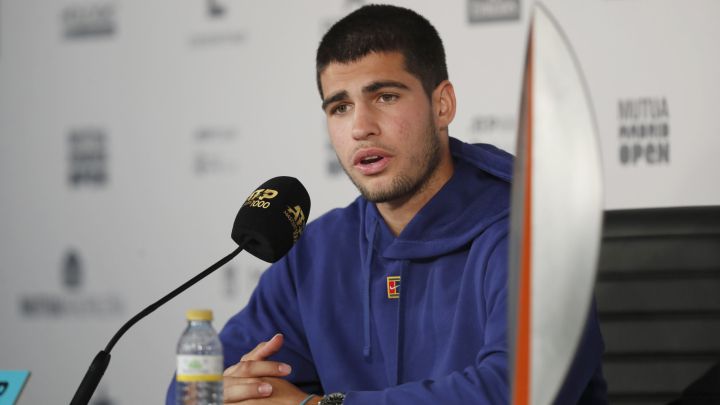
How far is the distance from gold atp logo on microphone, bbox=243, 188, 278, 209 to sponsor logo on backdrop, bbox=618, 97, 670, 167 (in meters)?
1.05

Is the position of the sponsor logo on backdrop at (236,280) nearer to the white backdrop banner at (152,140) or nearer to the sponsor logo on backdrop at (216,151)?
the white backdrop banner at (152,140)

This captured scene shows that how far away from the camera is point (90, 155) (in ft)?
8.26

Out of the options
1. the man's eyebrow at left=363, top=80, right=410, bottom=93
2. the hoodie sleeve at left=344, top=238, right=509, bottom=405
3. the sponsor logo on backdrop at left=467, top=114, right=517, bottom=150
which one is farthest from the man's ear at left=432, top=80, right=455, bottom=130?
the sponsor logo on backdrop at left=467, top=114, right=517, bottom=150

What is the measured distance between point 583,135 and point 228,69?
194 centimetres

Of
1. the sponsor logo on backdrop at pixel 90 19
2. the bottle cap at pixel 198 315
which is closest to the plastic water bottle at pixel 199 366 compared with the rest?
the bottle cap at pixel 198 315

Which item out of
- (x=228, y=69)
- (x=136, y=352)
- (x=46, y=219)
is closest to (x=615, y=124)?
(x=228, y=69)

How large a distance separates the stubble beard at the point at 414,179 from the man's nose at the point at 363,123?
3.1 inches

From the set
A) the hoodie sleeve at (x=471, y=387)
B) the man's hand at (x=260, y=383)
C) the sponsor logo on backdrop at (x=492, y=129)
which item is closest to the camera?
the hoodie sleeve at (x=471, y=387)

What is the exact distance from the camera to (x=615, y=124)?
2.05 m

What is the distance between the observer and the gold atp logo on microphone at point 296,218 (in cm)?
124

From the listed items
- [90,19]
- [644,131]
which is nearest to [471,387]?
[644,131]

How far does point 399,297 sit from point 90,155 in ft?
4.40

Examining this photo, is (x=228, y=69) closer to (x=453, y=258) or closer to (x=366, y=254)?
(x=366, y=254)

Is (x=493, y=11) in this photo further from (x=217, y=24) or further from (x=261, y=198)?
(x=261, y=198)
